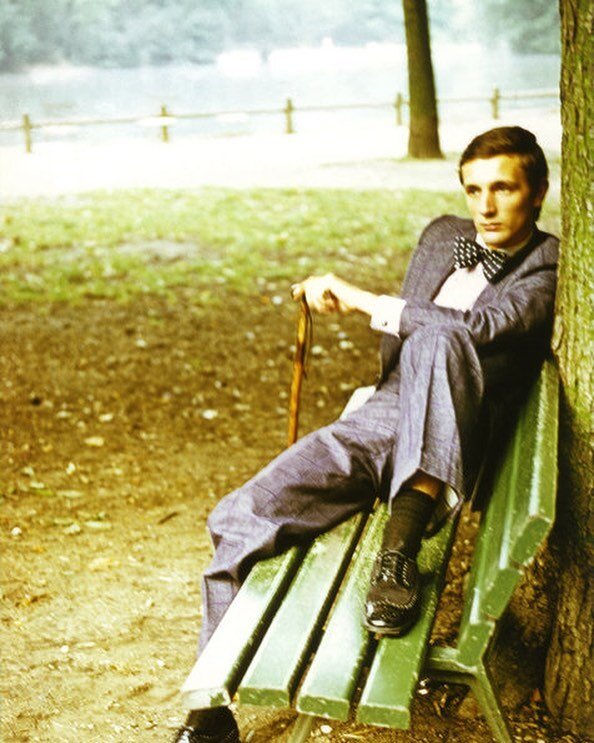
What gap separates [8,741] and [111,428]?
280 cm

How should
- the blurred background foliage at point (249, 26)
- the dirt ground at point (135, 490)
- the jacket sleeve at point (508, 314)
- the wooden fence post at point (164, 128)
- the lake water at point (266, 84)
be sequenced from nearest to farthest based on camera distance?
the jacket sleeve at point (508, 314) < the dirt ground at point (135, 490) < the wooden fence post at point (164, 128) < the lake water at point (266, 84) < the blurred background foliage at point (249, 26)

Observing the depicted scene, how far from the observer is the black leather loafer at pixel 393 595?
2.38 meters

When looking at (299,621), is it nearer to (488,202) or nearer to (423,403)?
(423,403)

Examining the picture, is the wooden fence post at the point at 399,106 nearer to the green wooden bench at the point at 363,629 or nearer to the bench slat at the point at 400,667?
the green wooden bench at the point at 363,629

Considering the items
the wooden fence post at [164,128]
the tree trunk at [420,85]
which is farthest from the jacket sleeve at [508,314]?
the wooden fence post at [164,128]

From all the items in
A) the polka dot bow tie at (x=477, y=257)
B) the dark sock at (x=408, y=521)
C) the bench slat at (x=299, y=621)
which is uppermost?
the polka dot bow tie at (x=477, y=257)

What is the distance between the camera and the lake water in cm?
2628

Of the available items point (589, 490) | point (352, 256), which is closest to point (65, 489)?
point (589, 490)

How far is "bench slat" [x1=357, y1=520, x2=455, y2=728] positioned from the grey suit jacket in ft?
2.05

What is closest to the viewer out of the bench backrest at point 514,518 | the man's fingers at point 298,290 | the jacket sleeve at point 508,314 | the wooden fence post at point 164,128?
the bench backrest at point 514,518

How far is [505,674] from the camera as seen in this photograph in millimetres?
3023

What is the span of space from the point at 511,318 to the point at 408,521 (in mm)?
702

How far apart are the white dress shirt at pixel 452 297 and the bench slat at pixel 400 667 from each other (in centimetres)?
79

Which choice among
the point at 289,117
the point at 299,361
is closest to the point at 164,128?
the point at 289,117
